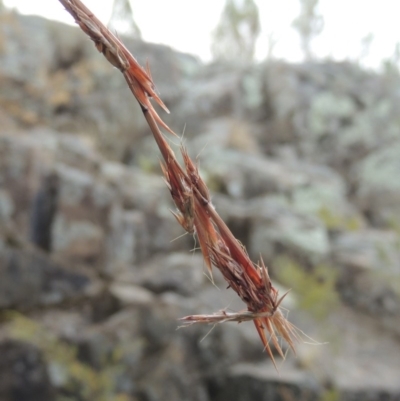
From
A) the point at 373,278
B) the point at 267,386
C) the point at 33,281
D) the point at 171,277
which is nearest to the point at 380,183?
the point at 373,278

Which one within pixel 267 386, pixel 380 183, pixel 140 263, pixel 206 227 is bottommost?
pixel 267 386

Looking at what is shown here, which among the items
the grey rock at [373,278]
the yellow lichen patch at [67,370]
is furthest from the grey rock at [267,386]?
the grey rock at [373,278]

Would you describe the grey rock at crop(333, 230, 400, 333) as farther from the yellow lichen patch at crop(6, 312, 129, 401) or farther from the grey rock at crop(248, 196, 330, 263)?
the yellow lichen patch at crop(6, 312, 129, 401)

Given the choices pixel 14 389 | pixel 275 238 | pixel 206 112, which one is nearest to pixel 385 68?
pixel 206 112

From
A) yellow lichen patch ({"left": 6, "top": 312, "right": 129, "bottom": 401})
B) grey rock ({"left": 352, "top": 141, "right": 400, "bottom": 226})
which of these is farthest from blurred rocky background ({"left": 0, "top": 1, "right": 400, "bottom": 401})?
grey rock ({"left": 352, "top": 141, "right": 400, "bottom": 226})

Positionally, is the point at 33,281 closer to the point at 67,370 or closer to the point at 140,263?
the point at 67,370

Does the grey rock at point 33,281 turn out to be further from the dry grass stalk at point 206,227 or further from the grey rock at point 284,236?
the dry grass stalk at point 206,227

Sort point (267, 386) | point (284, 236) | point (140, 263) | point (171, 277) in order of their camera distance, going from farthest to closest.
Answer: point (284, 236), point (140, 263), point (171, 277), point (267, 386)

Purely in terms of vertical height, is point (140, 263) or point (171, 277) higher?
point (140, 263)
